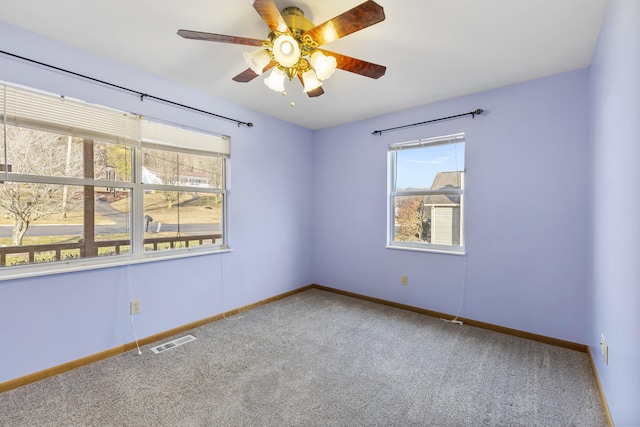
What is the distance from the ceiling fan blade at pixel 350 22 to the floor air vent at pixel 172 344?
2.73m

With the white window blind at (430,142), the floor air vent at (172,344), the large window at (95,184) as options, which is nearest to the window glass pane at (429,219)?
the white window blind at (430,142)

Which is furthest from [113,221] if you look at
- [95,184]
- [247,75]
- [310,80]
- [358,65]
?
[358,65]

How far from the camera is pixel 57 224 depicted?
2260 mm

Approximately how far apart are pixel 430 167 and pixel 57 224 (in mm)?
3648

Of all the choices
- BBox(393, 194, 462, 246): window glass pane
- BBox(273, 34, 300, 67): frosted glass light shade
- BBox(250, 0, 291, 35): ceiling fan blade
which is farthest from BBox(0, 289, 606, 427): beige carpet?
BBox(250, 0, 291, 35): ceiling fan blade

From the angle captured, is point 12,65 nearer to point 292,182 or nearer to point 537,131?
point 292,182

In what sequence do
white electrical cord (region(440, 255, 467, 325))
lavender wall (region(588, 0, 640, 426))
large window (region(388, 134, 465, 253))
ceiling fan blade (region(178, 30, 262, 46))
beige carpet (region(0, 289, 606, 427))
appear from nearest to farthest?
1. lavender wall (region(588, 0, 640, 426))
2. ceiling fan blade (region(178, 30, 262, 46))
3. beige carpet (region(0, 289, 606, 427))
4. white electrical cord (region(440, 255, 467, 325))
5. large window (region(388, 134, 465, 253))

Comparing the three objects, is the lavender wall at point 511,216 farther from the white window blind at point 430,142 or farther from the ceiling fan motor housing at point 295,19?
the ceiling fan motor housing at point 295,19

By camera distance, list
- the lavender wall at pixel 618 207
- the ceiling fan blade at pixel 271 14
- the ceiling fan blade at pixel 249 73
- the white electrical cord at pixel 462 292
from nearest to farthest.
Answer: the lavender wall at pixel 618 207 < the ceiling fan blade at pixel 271 14 < the ceiling fan blade at pixel 249 73 < the white electrical cord at pixel 462 292

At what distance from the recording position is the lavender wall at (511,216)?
2.54 metres

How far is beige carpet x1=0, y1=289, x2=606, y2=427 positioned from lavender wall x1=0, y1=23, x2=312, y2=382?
269 mm

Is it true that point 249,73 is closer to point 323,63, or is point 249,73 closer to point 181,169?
point 323,63

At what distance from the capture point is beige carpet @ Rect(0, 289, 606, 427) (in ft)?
5.67

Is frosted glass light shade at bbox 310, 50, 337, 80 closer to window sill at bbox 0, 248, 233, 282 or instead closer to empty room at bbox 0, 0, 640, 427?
empty room at bbox 0, 0, 640, 427
